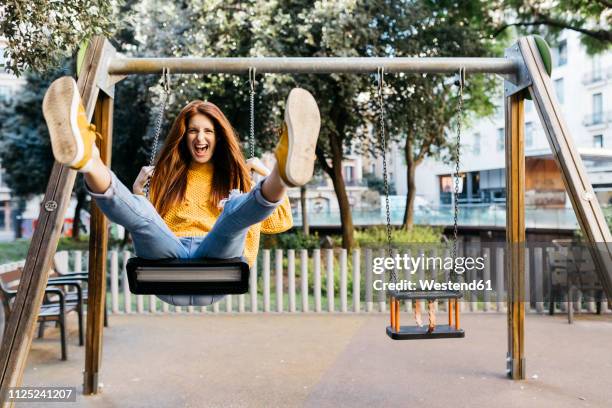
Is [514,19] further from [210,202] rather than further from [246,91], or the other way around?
[210,202]

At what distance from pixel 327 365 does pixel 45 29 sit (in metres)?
3.41

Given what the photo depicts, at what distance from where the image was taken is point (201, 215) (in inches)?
113

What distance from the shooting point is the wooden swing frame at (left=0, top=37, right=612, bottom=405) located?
2754 mm

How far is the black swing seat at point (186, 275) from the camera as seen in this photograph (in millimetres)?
2416

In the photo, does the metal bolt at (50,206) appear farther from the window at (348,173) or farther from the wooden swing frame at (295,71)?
the window at (348,173)

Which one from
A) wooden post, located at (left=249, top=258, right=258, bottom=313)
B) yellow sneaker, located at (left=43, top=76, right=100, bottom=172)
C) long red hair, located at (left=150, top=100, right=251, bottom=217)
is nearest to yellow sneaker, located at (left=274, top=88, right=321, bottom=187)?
yellow sneaker, located at (left=43, top=76, right=100, bottom=172)

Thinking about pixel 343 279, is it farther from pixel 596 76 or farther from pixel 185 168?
pixel 596 76

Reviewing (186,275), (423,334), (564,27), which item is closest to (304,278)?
(423,334)

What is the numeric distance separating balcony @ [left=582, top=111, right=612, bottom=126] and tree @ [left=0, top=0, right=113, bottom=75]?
93.8ft

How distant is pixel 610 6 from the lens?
861cm

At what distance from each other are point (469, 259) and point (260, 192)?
6204 millimetres

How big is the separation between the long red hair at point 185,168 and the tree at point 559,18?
28.7 feet

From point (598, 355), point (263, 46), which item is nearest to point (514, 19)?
point (263, 46)

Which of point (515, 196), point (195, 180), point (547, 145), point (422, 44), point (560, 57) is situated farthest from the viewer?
point (560, 57)
